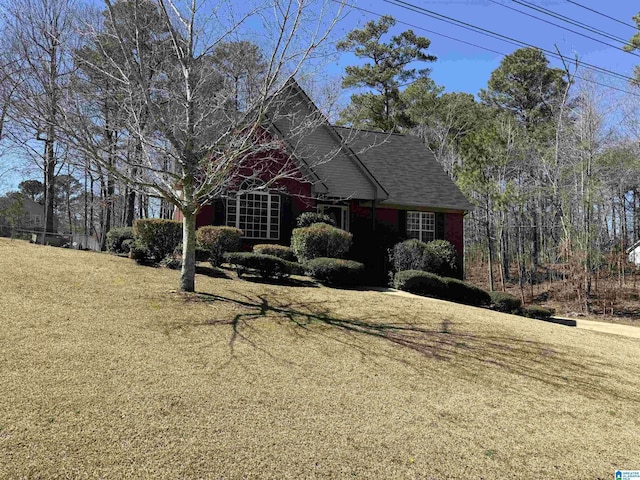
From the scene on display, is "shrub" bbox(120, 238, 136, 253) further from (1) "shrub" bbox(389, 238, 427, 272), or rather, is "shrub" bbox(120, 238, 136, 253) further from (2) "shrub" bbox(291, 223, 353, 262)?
(1) "shrub" bbox(389, 238, 427, 272)

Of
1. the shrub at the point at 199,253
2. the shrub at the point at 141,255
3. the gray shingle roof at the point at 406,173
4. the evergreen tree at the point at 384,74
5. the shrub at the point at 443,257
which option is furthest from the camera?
the evergreen tree at the point at 384,74

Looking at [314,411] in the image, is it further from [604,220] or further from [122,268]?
[604,220]

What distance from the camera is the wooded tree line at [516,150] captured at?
871 inches

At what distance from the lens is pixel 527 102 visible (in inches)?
1310

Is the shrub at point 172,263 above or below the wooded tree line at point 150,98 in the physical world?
below

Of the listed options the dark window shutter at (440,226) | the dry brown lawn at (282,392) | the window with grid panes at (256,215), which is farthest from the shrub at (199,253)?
the dark window shutter at (440,226)

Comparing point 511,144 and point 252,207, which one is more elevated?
point 511,144

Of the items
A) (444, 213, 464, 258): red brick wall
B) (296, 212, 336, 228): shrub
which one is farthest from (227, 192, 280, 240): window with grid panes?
(444, 213, 464, 258): red brick wall

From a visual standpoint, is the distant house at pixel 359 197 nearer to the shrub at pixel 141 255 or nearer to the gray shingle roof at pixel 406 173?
the gray shingle roof at pixel 406 173

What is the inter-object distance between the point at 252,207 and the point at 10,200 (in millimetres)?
38891

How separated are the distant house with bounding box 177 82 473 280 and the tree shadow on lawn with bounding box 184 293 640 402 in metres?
5.92

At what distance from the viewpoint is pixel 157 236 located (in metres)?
12.8

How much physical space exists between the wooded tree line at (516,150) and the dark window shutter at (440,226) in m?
2.45

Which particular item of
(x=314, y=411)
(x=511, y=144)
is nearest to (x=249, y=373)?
(x=314, y=411)
